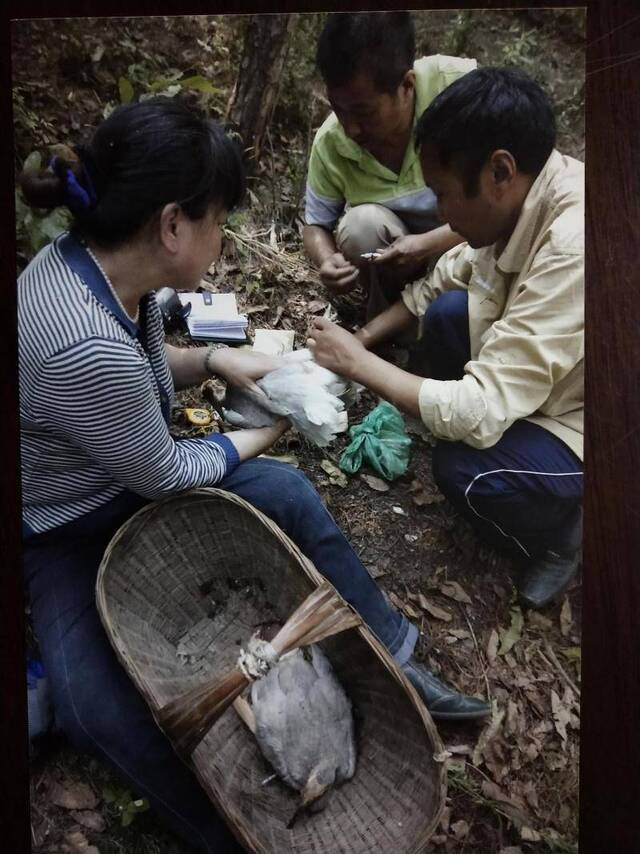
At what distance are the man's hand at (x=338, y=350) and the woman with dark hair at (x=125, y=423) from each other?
127 millimetres

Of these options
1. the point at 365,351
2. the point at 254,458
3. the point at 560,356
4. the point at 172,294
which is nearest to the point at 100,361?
the point at 172,294

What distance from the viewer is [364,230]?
4.86 feet

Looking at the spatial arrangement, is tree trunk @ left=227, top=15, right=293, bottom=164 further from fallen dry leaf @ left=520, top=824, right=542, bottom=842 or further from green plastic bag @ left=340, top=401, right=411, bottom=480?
fallen dry leaf @ left=520, top=824, right=542, bottom=842

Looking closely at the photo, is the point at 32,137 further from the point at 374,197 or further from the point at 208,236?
the point at 374,197

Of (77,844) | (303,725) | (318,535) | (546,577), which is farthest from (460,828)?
(77,844)

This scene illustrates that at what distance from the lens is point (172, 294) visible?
1.44 metres

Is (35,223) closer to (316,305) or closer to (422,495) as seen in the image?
(316,305)

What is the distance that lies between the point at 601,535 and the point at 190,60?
1.08 m

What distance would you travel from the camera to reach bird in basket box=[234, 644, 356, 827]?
4.67ft

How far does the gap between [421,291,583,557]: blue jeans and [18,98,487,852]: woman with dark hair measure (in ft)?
0.76

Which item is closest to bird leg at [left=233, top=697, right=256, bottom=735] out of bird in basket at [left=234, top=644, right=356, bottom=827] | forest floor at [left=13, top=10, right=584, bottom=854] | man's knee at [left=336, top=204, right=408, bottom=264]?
bird in basket at [left=234, top=644, right=356, bottom=827]

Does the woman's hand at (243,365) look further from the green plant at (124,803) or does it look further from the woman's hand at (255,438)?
the green plant at (124,803)

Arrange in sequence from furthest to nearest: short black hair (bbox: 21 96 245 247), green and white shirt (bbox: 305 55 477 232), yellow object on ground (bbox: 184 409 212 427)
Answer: yellow object on ground (bbox: 184 409 212 427) → green and white shirt (bbox: 305 55 477 232) → short black hair (bbox: 21 96 245 247)

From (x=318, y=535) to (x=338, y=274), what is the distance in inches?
18.6
